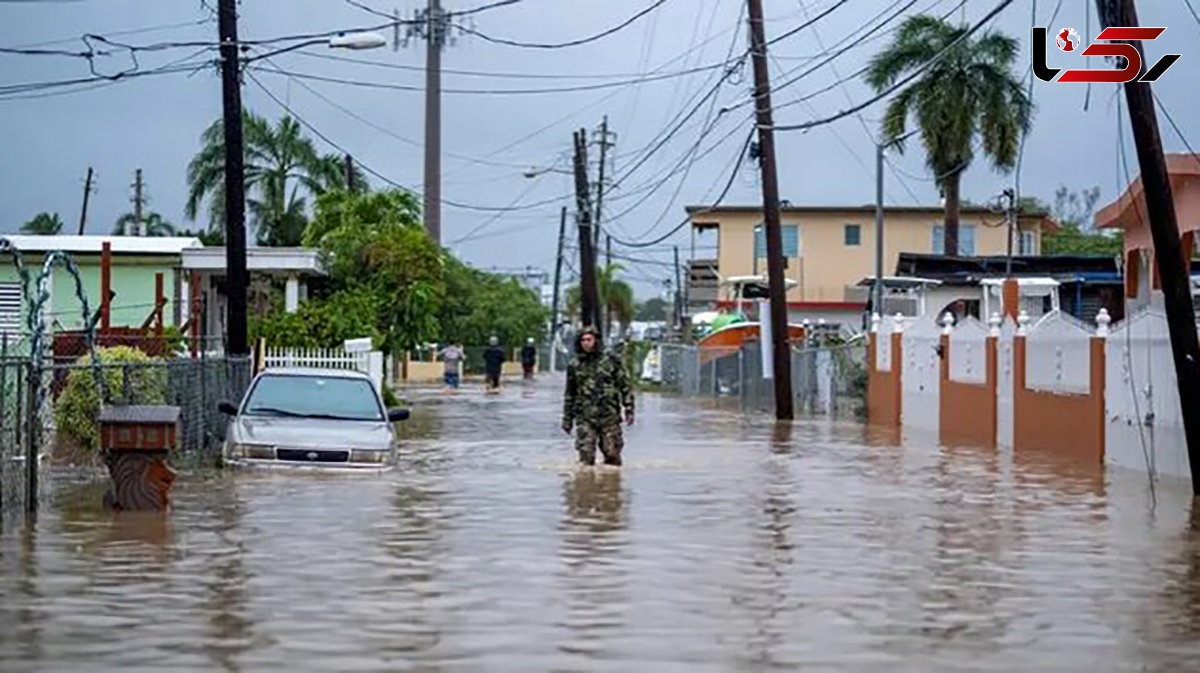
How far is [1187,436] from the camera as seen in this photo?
2005cm

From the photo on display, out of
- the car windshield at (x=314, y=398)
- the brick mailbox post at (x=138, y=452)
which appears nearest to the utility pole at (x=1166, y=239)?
the car windshield at (x=314, y=398)

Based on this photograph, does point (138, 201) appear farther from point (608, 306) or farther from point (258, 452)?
point (258, 452)

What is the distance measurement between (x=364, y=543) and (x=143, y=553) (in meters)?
1.74

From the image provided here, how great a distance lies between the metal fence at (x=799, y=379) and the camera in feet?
141

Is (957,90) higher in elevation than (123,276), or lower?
higher

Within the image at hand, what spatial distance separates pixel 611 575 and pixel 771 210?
27.1 m

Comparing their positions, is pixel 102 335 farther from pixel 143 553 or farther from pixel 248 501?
pixel 143 553

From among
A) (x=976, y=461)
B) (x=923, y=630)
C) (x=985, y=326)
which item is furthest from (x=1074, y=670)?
(x=985, y=326)

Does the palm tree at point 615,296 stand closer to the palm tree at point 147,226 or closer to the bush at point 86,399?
the palm tree at point 147,226

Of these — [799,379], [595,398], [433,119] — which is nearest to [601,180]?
[433,119]

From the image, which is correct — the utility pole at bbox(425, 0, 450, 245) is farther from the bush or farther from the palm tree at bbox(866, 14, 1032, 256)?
the bush

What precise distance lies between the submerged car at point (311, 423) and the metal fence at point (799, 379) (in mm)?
21049

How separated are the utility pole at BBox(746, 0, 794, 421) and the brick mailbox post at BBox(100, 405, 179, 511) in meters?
23.3

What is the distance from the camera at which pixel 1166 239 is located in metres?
19.5
